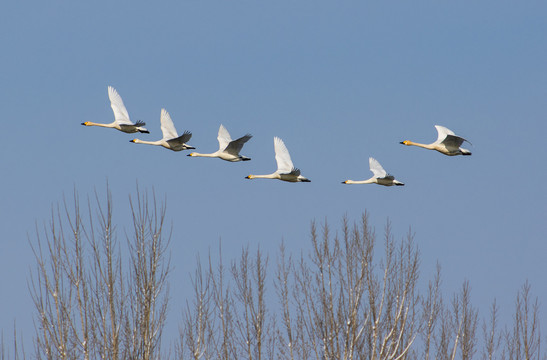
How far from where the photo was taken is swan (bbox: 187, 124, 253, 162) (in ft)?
108

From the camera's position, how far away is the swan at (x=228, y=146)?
108ft

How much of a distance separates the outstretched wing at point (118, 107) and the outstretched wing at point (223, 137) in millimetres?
3349

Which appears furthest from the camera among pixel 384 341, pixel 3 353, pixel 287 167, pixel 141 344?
pixel 287 167

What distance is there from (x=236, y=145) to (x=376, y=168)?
19.4 feet

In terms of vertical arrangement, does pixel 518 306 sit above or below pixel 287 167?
below

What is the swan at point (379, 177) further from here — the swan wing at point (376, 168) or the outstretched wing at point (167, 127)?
the outstretched wing at point (167, 127)

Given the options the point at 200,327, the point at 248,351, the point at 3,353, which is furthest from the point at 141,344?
the point at 248,351

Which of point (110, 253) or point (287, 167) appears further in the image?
point (287, 167)

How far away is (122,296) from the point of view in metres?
20.3

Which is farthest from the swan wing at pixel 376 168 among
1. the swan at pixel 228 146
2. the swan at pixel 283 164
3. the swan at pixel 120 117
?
the swan at pixel 120 117

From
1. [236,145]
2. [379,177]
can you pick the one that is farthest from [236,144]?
[379,177]

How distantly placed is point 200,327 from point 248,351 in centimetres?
424

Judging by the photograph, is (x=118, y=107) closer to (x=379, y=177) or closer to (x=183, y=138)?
(x=183, y=138)

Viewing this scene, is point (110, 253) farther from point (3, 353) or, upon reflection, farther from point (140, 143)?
point (140, 143)
